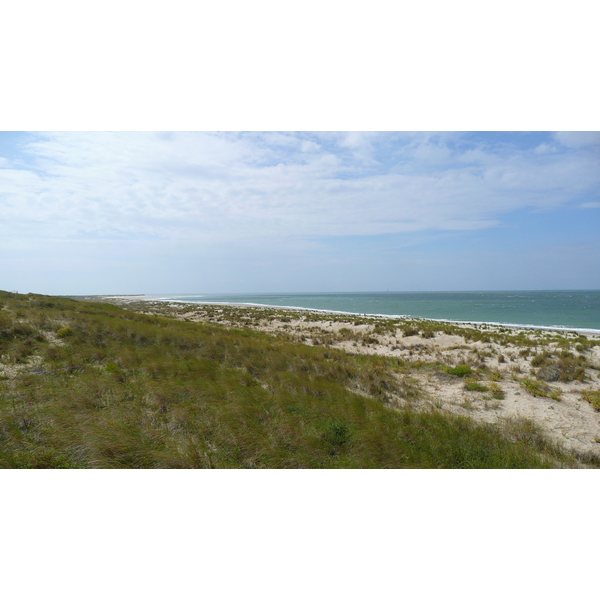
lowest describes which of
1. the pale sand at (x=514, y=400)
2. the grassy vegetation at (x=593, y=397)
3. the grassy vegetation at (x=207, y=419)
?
the pale sand at (x=514, y=400)

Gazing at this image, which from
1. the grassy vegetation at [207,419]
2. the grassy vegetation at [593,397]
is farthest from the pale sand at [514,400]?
the grassy vegetation at [207,419]

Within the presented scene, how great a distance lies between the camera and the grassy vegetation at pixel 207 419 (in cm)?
463

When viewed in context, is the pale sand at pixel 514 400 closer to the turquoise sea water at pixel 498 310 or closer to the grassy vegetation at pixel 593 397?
the grassy vegetation at pixel 593 397

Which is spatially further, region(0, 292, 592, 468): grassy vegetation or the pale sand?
the pale sand

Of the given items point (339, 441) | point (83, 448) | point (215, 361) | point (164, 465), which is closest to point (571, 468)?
point (339, 441)

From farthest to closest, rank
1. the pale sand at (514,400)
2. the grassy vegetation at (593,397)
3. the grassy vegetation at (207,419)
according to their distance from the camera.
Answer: the grassy vegetation at (593,397) → the pale sand at (514,400) → the grassy vegetation at (207,419)

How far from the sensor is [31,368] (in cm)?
722

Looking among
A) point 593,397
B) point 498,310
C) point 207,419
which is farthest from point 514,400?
point 498,310

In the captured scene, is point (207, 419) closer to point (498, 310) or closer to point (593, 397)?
point (593, 397)

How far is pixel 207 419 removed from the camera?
18.7 feet

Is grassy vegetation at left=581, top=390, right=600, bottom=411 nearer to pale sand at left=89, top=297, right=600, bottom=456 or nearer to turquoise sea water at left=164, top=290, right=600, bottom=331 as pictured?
pale sand at left=89, top=297, right=600, bottom=456

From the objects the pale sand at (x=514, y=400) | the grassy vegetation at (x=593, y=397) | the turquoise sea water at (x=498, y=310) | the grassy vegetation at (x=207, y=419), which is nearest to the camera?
the grassy vegetation at (x=207, y=419)

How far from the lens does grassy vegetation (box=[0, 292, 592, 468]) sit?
4.63 metres

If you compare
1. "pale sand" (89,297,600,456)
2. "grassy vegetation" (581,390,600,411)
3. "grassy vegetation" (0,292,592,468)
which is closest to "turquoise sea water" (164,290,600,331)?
"pale sand" (89,297,600,456)
